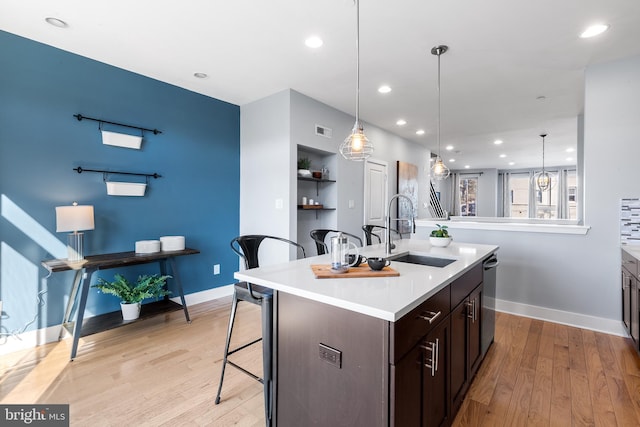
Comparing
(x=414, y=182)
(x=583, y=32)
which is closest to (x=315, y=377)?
(x=583, y=32)

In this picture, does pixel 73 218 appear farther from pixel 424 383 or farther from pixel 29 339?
pixel 424 383

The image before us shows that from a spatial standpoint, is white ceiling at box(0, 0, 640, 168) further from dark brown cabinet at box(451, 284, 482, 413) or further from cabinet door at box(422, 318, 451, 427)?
cabinet door at box(422, 318, 451, 427)

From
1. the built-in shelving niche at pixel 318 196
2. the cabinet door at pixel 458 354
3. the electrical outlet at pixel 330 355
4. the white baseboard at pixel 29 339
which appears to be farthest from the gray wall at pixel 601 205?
the white baseboard at pixel 29 339

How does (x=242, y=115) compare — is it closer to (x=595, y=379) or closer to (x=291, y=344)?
(x=291, y=344)

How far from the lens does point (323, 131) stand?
13.8 ft

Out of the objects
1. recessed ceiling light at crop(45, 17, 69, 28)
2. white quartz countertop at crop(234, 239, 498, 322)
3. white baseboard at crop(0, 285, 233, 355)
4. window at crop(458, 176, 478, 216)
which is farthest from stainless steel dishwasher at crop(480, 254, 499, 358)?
window at crop(458, 176, 478, 216)

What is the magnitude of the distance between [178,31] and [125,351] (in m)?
2.71

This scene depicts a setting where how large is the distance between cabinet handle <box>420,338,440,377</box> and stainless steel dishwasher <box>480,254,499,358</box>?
1.05 meters

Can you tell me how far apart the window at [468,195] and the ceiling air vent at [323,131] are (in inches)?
346

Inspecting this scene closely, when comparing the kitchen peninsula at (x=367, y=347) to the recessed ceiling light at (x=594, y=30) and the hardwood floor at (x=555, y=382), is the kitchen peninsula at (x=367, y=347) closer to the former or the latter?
the hardwood floor at (x=555, y=382)

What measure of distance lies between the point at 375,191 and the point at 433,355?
4147 mm

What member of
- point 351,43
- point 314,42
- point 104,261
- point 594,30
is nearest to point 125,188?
point 104,261

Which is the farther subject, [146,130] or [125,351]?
[146,130]

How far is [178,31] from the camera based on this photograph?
250 centimetres
